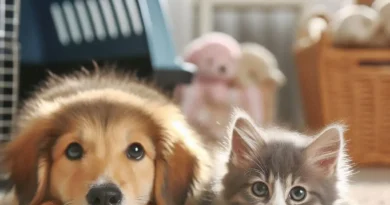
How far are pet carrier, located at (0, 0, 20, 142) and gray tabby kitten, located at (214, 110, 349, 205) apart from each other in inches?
38.0

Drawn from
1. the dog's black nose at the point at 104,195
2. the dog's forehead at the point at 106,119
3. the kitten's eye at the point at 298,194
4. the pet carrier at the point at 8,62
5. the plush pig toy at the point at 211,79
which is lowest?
the dog's black nose at the point at 104,195

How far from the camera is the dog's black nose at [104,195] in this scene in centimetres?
87

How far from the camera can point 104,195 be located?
869 millimetres

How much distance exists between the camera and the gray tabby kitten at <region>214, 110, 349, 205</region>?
2.94 ft

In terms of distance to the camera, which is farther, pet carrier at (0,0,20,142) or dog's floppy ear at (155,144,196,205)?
pet carrier at (0,0,20,142)

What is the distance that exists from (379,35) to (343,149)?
3.68 ft

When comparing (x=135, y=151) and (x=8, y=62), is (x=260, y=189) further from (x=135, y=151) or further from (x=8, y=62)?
(x=8, y=62)

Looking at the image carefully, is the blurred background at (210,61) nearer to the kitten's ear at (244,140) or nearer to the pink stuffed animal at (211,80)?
the pink stuffed animal at (211,80)

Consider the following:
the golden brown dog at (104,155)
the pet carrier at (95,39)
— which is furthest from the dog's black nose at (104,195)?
the pet carrier at (95,39)

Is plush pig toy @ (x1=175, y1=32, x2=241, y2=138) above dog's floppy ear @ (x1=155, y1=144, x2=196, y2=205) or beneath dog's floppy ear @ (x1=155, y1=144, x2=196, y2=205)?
above

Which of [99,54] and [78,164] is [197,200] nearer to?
[78,164]

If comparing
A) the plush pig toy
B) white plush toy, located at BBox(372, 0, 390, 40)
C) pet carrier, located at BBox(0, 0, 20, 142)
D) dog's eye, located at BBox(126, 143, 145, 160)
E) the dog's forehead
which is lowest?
dog's eye, located at BBox(126, 143, 145, 160)

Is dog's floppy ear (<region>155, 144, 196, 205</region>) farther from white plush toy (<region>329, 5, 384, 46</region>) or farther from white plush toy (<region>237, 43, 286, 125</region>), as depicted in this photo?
white plush toy (<region>237, 43, 286, 125</region>)

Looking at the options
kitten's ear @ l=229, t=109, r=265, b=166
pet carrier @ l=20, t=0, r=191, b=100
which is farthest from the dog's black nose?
pet carrier @ l=20, t=0, r=191, b=100
